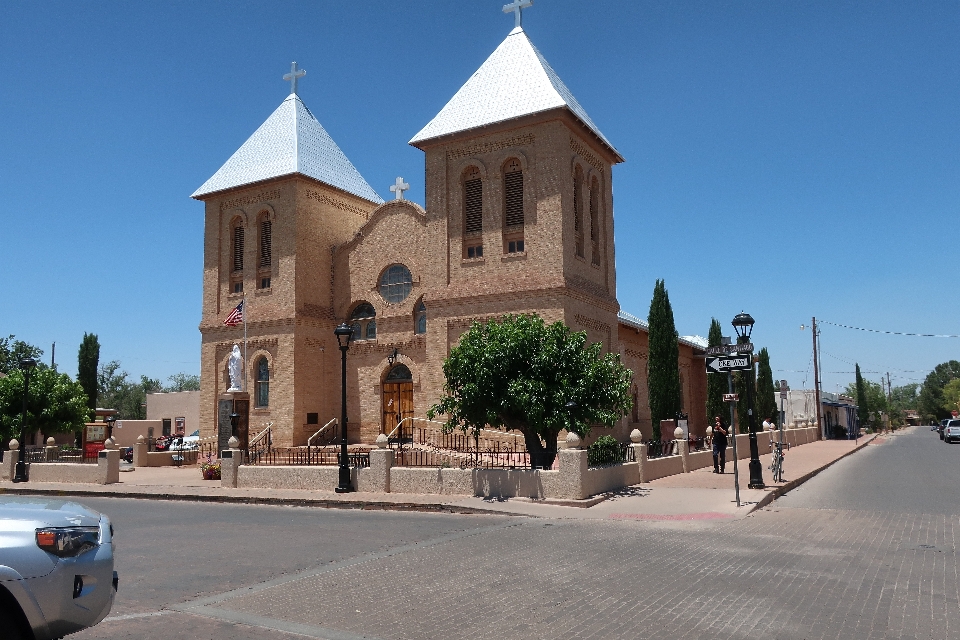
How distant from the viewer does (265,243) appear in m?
33.7

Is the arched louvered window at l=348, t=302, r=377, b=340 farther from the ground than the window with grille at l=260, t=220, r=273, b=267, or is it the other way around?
the window with grille at l=260, t=220, r=273, b=267

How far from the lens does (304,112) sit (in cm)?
3619

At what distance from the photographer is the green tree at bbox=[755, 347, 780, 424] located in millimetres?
52094

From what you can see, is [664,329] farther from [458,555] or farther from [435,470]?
[458,555]

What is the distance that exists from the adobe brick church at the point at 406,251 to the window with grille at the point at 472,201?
6 cm

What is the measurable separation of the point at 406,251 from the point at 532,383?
1517 cm

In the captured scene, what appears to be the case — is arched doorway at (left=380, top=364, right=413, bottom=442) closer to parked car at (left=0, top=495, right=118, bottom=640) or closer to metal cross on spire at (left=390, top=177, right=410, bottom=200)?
metal cross on spire at (left=390, top=177, right=410, bottom=200)

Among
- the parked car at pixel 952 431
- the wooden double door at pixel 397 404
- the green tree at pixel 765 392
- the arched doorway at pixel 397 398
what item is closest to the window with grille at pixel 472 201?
the arched doorway at pixel 397 398

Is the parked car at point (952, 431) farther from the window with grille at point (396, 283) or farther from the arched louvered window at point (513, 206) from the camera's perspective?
the window with grille at point (396, 283)

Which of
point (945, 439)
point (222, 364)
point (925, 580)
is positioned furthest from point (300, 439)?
point (945, 439)

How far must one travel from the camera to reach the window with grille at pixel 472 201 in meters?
28.8

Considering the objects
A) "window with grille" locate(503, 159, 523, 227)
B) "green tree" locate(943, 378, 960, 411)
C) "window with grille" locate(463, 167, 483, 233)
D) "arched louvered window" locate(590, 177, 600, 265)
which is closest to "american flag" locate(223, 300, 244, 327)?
"window with grille" locate(463, 167, 483, 233)

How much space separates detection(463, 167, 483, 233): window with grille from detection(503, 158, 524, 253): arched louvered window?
104cm

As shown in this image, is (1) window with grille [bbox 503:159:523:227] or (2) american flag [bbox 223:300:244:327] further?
(2) american flag [bbox 223:300:244:327]
